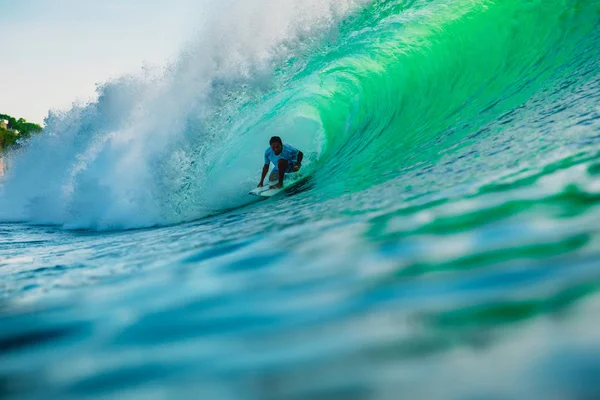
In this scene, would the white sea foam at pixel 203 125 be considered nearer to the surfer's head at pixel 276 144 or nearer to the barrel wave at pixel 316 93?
the barrel wave at pixel 316 93

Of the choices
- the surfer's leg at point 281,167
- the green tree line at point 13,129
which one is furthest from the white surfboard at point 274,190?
the green tree line at point 13,129

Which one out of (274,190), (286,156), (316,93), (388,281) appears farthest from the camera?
(316,93)

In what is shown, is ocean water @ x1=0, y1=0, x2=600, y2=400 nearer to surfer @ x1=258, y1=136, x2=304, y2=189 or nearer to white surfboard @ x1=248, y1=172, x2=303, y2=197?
white surfboard @ x1=248, y1=172, x2=303, y2=197

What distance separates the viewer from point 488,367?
0.91 metres

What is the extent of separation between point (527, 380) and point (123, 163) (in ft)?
27.4

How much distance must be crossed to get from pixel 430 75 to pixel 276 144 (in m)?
3.31

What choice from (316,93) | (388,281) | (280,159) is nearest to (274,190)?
Answer: (280,159)

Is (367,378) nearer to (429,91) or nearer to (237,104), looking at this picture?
(429,91)

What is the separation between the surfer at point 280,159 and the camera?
6.55m

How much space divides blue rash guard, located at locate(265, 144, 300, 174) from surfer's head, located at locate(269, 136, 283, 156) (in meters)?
0.09

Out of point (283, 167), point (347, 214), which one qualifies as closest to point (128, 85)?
point (283, 167)

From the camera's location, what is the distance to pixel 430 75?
26.5ft

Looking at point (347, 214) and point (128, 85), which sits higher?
point (128, 85)

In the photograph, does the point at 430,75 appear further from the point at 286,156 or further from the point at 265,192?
the point at 265,192
